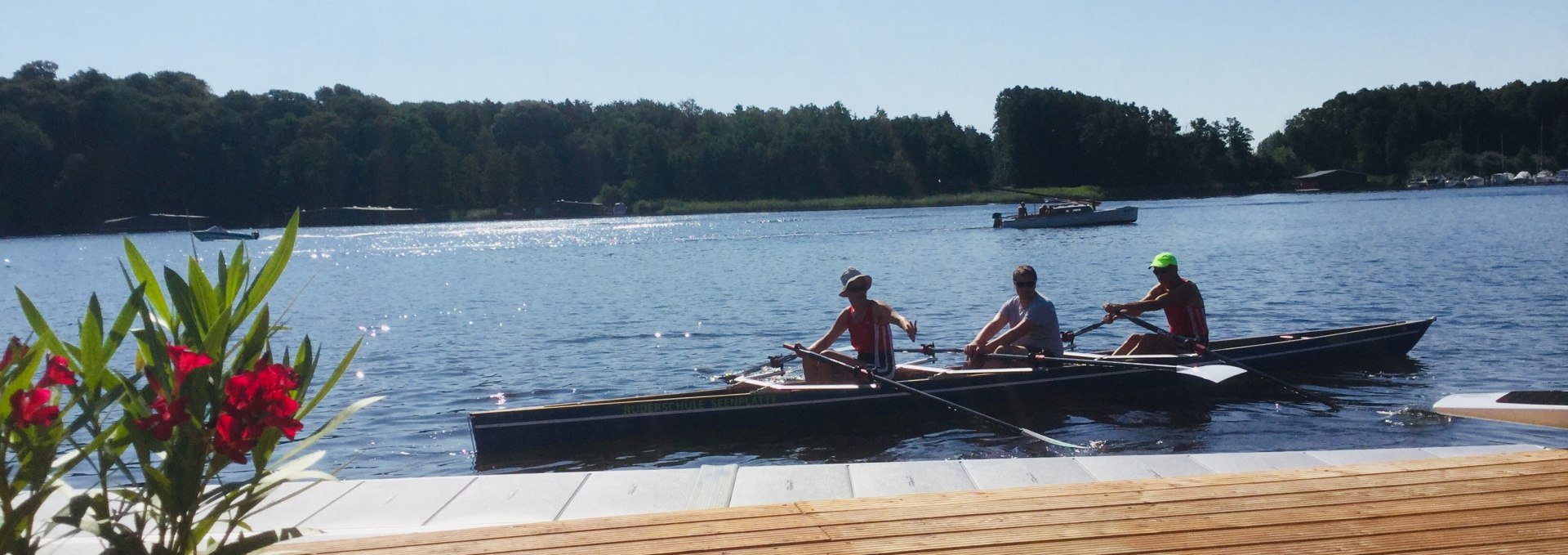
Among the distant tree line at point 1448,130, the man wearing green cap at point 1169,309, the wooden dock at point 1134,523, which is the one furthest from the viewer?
the distant tree line at point 1448,130

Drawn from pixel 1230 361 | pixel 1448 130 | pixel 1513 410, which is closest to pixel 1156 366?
pixel 1230 361

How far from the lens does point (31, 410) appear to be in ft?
8.16

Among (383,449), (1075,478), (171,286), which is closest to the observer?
(171,286)

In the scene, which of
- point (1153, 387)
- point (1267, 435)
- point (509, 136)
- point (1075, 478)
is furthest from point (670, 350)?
point (509, 136)

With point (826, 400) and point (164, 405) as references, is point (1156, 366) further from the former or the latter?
point (164, 405)

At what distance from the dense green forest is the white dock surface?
343 ft

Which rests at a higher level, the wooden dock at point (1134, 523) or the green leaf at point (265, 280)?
the green leaf at point (265, 280)

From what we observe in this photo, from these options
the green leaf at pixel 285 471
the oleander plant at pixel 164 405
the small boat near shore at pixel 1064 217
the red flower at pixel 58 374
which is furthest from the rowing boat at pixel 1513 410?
the small boat near shore at pixel 1064 217

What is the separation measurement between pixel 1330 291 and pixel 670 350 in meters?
14.8

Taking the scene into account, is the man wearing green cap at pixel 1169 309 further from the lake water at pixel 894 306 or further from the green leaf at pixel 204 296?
the green leaf at pixel 204 296

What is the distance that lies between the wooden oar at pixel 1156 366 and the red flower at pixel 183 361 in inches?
381

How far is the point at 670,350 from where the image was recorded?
1942 centimetres

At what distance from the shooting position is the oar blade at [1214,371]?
436 inches

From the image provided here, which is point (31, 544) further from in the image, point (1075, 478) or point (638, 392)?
point (638, 392)
